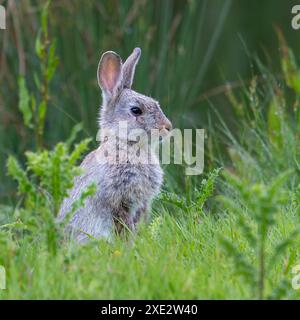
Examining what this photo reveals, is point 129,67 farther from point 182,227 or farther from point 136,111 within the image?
point 182,227

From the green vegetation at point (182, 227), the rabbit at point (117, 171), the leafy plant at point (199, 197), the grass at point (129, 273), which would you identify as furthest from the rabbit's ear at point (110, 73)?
the grass at point (129, 273)

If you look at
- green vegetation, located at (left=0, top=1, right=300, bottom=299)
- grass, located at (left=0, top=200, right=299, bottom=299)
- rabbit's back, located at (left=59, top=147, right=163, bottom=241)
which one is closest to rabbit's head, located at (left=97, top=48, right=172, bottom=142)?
rabbit's back, located at (left=59, top=147, right=163, bottom=241)

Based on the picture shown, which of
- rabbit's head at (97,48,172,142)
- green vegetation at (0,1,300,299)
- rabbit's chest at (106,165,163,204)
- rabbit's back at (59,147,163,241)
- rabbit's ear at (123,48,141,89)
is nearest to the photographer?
green vegetation at (0,1,300,299)

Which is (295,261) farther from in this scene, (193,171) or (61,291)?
(193,171)

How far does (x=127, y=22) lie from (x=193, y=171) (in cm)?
283

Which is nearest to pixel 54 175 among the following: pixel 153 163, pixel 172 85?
pixel 153 163

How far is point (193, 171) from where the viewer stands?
5602mm

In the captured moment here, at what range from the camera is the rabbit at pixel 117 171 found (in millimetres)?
5074

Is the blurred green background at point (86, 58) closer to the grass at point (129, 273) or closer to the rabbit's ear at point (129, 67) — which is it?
the rabbit's ear at point (129, 67)

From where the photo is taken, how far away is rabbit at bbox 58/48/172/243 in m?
5.07

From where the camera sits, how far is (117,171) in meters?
5.30

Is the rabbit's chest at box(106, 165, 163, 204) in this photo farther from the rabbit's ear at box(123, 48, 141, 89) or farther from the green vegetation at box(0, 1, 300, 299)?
the rabbit's ear at box(123, 48, 141, 89)

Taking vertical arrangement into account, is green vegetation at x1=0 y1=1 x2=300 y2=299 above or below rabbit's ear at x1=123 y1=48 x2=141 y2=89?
below

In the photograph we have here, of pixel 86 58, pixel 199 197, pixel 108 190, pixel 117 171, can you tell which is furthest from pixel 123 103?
pixel 86 58
